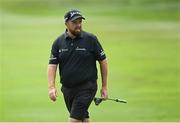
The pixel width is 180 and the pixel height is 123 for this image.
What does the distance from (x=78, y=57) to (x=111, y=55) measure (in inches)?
263

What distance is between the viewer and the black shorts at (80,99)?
25.4 ft

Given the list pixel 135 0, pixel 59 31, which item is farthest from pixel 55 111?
pixel 135 0

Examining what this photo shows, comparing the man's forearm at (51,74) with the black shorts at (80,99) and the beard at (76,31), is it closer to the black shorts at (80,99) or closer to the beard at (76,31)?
the black shorts at (80,99)

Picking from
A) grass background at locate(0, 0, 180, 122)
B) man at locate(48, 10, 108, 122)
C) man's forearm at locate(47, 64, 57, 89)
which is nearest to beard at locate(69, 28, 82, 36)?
man at locate(48, 10, 108, 122)

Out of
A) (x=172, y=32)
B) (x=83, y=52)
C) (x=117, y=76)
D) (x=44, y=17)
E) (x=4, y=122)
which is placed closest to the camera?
(x=83, y=52)

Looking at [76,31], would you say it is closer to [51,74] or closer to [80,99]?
[51,74]

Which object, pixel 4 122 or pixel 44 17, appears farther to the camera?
pixel 44 17

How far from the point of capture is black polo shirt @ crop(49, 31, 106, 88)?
25.2 ft

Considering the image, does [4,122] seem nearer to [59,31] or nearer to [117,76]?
[117,76]

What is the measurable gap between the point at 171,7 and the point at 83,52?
26.1 feet

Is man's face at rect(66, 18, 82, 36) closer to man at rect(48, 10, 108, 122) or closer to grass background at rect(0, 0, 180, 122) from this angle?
man at rect(48, 10, 108, 122)

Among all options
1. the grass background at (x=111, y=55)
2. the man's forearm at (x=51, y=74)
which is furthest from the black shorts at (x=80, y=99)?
the grass background at (x=111, y=55)

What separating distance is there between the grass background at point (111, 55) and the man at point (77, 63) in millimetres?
3178

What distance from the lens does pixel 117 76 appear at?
43.9ft
